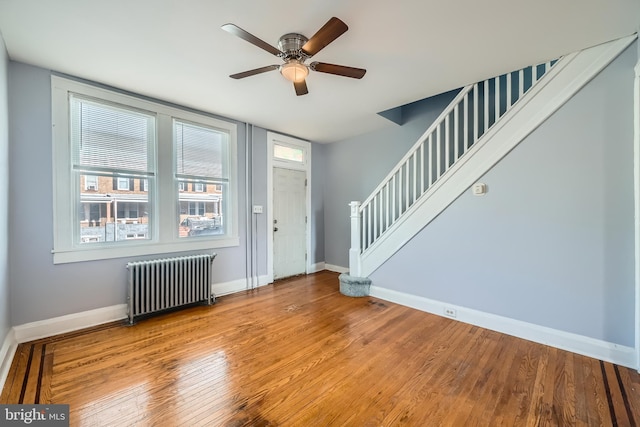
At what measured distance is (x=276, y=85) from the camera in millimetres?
2855

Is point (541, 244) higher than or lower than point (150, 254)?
higher

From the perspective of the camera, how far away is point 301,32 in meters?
2.04

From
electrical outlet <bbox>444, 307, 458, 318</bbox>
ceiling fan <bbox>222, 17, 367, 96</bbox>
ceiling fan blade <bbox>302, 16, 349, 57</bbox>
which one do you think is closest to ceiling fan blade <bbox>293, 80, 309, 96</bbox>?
ceiling fan <bbox>222, 17, 367, 96</bbox>

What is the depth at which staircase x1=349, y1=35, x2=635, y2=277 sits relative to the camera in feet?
7.57

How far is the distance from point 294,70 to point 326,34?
1.74ft

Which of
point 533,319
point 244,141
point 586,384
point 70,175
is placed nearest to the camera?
point 586,384

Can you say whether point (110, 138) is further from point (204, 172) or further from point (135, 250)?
point (135, 250)

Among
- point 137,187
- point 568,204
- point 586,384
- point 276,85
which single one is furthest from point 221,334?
point 568,204

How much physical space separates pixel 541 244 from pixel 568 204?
1.42 feet

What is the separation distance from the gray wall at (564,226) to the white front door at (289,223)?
282 centimetres

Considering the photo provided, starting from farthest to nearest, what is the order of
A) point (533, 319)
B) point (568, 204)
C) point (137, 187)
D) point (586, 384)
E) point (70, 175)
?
point (137, 187), point (70, 175), point (533, 319), point (568, 204), point (586, 384)

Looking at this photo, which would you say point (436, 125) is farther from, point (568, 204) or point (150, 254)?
point (150, 254)

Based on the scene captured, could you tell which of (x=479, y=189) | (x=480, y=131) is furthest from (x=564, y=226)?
(x=480, y=131)

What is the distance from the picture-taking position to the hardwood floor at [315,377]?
1.62 meters
